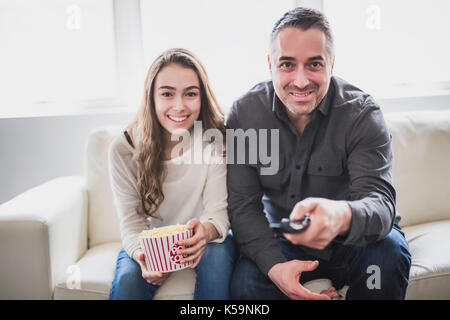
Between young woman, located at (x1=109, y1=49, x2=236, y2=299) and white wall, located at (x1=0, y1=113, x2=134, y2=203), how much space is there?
0.70m

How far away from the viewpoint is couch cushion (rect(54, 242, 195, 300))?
42.0 inches

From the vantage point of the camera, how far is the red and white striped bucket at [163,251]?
94cm

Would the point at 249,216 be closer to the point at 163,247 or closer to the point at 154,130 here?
the point at 163,247

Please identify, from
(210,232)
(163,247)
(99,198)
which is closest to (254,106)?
(210,232)

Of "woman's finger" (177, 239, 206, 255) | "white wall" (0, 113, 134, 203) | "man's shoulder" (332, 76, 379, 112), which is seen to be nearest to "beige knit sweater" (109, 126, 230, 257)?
"woman's finger" (177, 239, 206, 255)

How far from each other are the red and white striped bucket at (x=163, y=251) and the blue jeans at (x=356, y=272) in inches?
7.9

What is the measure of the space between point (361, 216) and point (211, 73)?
4.34ft

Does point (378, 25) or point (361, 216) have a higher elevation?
point (378, 25)

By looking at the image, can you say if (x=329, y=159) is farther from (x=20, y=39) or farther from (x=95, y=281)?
(x=20, y=39)

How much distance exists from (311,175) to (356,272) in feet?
0.99

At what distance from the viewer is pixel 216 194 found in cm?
118
